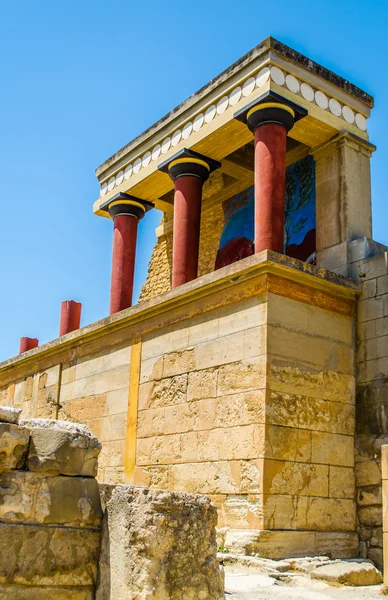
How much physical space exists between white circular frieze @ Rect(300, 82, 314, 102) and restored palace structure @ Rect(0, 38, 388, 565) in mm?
23

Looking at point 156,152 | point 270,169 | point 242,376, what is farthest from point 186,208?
point 242,376

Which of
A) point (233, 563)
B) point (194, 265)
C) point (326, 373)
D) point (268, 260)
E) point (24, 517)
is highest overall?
point (194, 265)

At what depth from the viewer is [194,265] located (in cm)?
1103

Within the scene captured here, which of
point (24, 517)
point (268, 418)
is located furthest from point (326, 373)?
point (24, 517)

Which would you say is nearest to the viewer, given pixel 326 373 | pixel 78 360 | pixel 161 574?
pixel 161 574

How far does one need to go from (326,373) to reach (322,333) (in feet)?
1.62

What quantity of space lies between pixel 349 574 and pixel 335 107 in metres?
6.74

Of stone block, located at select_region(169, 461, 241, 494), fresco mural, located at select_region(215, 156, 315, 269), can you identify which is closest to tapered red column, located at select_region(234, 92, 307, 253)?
fresco mural, located at select_region(215, 156, 315, 269)

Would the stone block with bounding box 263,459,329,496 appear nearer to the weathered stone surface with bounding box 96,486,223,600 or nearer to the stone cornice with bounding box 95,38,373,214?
the weathered stone surface with bounding box 96,486,223,600

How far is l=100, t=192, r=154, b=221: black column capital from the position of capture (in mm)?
13387

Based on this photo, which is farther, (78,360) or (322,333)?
(78,360)

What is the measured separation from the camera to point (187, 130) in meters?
11.7

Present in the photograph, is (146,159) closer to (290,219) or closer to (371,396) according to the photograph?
(290,219)

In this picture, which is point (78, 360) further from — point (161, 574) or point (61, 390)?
point (161, 574)
